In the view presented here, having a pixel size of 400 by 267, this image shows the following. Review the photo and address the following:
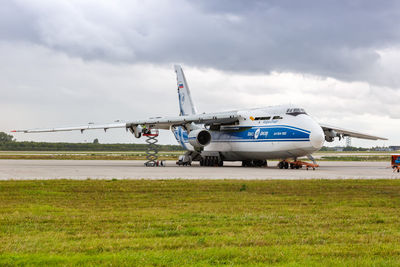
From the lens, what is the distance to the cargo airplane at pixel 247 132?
31.0m

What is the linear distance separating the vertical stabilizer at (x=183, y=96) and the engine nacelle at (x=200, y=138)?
824 centimetres

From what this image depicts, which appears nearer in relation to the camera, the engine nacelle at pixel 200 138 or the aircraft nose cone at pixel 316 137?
the aircraft nose cone at pixel 316 137

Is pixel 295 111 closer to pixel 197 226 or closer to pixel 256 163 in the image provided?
pixel 256 163

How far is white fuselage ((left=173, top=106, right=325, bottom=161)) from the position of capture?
100 feet

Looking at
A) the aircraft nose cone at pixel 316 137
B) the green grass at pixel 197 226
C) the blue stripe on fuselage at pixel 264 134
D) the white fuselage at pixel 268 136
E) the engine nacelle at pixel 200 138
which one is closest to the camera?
the green grass at pixel 197 226

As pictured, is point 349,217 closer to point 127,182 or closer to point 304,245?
point 304,245

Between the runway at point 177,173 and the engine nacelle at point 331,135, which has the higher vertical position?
the engine nacelle at point 331,135

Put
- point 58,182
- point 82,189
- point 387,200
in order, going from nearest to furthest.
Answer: point 387,200
point 82,189
point 58,182

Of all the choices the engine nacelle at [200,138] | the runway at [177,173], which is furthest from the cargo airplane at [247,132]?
the runway at [177,173]

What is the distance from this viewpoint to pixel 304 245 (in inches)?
281

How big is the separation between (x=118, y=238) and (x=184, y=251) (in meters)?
1.42

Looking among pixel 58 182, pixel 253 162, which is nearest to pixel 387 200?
pixel 58 182

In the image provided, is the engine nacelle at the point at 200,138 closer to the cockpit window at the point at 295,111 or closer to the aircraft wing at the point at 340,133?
the cockpit window at the point at 295,111

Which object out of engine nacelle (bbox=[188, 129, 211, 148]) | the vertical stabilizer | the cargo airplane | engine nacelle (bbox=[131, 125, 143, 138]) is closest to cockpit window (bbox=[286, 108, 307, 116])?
the cargo airplane
